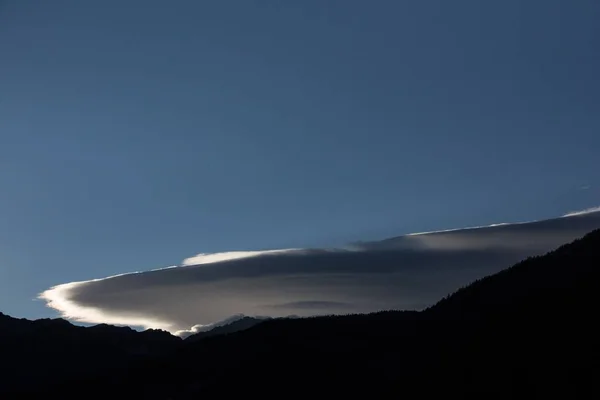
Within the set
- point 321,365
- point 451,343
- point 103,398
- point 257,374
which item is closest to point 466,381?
point 451,343

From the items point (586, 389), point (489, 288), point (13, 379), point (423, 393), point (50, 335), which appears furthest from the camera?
point (50, 335)

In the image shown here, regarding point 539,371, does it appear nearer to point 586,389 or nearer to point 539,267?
point 586,389

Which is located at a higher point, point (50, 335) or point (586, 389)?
point (50, 335)

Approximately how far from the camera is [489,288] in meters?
87.5

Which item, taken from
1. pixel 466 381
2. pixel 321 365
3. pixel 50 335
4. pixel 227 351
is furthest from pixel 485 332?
pixel 50 335

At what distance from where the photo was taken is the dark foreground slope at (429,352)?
194 feet

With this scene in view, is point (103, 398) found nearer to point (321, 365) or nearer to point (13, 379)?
point (321, 365)

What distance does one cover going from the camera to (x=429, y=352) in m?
70.3

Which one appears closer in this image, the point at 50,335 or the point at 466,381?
the point at 466,381

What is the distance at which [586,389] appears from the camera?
2063 inches

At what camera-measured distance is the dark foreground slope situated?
59125 mm

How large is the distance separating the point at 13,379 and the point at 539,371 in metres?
86.8

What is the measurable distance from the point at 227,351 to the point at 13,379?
48.1 meters

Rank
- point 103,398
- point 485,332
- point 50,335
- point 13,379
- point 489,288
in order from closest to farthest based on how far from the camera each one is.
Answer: point 485,332 < point 103,398 < point 489,288 < point 13,379 < point 50,335
